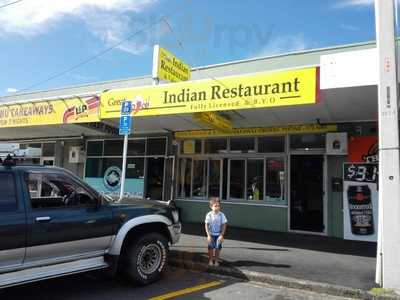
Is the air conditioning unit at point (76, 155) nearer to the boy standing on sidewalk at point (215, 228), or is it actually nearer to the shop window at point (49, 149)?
the shop window at point (49, 149)

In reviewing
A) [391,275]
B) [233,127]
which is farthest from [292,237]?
[391,275]

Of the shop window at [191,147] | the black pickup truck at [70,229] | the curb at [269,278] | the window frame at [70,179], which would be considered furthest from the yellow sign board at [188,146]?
the window frame at [70,179]

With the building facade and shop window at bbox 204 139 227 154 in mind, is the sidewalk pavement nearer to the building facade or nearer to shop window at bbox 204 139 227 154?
the building facade

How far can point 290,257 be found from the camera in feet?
30.7

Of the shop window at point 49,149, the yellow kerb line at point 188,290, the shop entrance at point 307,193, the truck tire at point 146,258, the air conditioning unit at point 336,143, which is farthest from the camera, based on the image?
the shop window at point 49,149

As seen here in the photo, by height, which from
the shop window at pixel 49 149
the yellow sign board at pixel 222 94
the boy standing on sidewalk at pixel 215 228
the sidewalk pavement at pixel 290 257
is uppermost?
the yellow sign board at pixel 222 94

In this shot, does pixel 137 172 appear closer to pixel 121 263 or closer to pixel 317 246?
pixel 317 246

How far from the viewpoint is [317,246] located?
35.7 ft

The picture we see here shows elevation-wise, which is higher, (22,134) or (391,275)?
(22,134)

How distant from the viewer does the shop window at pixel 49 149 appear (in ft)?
64.6

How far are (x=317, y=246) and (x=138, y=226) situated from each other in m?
5.52

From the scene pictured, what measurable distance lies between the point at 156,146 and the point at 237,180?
11.5 feet

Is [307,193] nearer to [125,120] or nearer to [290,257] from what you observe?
[290,257]

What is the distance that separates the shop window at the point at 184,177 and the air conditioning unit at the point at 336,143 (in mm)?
5103
